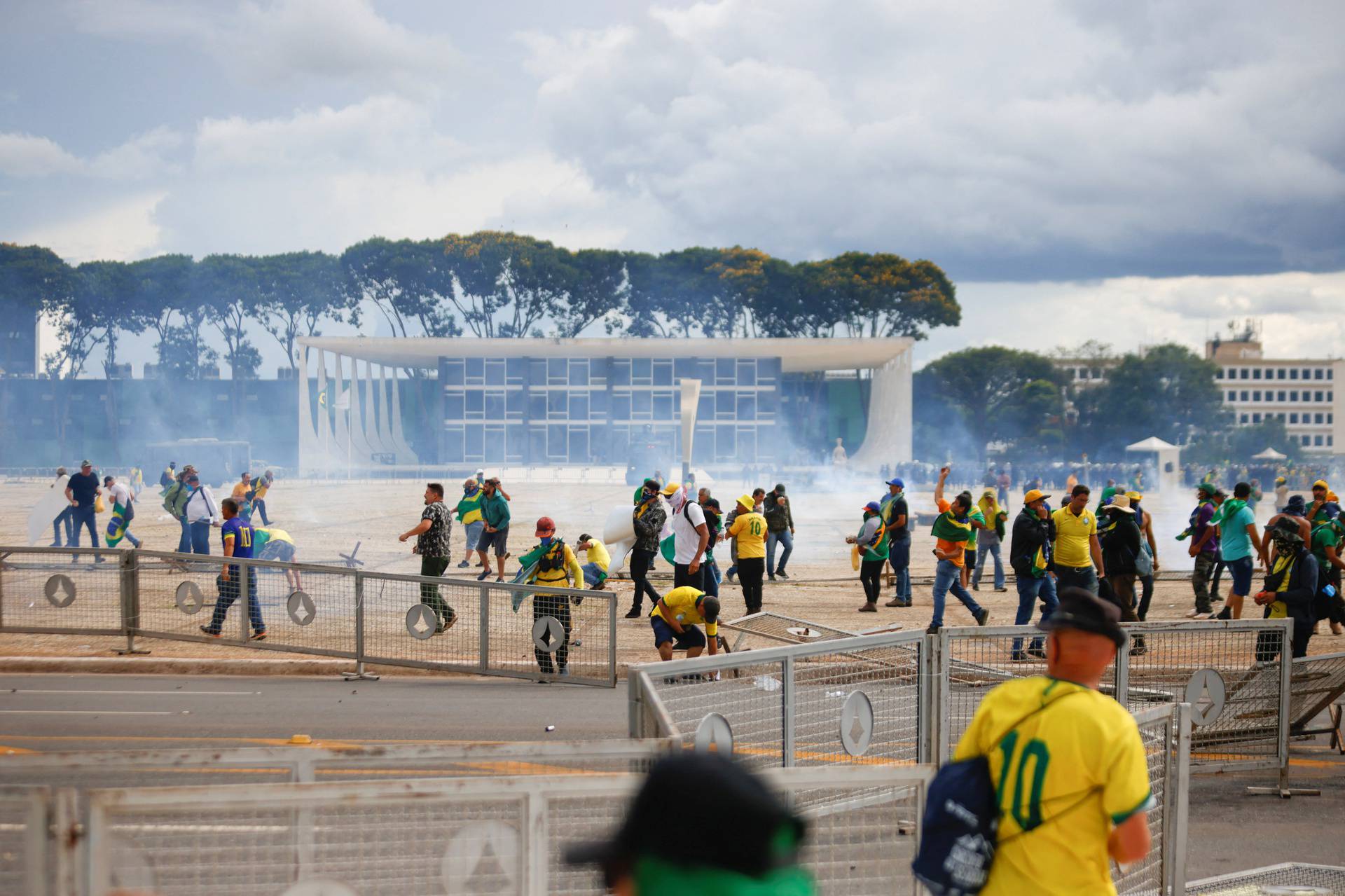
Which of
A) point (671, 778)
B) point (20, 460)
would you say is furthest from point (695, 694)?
point (20, 460)

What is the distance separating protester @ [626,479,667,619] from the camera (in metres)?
13.4

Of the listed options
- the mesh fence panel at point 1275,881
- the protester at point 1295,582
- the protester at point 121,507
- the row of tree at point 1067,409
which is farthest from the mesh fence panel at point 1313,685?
the row of tree at point 1067,409

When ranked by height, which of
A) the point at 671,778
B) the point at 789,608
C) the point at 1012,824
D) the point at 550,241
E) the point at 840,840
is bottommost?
the point at 789,608

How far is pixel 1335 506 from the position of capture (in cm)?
1345

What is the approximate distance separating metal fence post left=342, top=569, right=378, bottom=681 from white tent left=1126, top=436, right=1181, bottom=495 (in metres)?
43.5

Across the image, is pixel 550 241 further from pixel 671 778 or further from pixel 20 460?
pixel 671 778

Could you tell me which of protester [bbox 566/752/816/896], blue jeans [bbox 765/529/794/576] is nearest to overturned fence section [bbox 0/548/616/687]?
blue jeans [bbox 765/529/794/576]

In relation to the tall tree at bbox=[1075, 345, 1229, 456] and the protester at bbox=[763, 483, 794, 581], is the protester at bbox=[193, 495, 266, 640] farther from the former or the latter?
the tall tree at bbox=[1075, 345, 1229, 456]

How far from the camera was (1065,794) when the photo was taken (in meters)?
2.84

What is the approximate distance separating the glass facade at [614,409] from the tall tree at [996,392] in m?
23.3

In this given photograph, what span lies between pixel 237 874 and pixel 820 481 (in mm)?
57286

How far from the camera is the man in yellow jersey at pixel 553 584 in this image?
34.2ft

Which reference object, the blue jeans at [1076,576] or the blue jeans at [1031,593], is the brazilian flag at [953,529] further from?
the blue jeans at [1076,576]

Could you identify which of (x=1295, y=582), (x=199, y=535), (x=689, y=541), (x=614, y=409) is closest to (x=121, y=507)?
(x=199, y=535)
